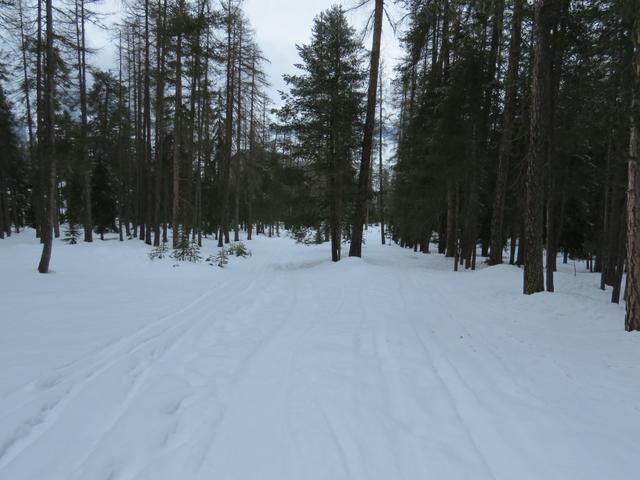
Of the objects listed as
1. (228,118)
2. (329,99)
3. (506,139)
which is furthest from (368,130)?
(228,118)

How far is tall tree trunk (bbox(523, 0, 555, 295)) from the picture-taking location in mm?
7926

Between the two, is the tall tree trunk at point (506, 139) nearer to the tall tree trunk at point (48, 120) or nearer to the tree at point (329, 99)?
the tree at point (329, 99)

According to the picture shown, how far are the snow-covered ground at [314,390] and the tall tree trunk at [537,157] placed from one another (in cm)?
102

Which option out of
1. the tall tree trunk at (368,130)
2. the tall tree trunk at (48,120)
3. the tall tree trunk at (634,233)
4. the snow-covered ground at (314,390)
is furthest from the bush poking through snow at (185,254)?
the tall tree trunk at (634,233)

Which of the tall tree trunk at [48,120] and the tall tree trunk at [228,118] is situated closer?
the tall tree trunk at [48,120]

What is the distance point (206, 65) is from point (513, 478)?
19298mm

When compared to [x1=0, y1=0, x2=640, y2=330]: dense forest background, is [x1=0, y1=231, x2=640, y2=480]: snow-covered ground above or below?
below

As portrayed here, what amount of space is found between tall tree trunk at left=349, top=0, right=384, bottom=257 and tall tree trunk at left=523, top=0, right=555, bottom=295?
225 inches

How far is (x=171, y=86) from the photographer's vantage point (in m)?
17.4

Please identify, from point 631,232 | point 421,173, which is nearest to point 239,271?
point 421,173

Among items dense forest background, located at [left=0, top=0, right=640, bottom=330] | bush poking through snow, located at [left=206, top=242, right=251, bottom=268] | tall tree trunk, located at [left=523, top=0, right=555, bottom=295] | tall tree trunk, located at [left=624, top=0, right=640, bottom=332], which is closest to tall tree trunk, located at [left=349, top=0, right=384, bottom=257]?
dense forest background, located at [left=0, top=0, right=640, bottom=330]

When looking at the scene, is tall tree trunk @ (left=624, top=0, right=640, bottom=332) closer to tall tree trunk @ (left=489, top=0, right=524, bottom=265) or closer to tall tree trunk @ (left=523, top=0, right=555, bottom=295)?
tall tree trunk @ (left=523, top=0, right=555, bottom=295)

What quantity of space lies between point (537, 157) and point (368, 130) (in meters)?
6.40

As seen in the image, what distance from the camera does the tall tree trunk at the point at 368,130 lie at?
12.7 meters
